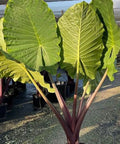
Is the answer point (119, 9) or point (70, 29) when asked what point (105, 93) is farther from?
point (119, 9)

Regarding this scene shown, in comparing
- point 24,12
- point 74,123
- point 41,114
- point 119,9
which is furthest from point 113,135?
point 119,9

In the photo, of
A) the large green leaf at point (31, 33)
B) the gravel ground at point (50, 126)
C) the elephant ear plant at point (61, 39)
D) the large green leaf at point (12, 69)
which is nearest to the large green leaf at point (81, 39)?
the elephant ear plant at point (61, 39)

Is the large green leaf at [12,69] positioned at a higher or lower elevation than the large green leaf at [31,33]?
lower

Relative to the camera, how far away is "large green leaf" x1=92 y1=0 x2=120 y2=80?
163 centimetres

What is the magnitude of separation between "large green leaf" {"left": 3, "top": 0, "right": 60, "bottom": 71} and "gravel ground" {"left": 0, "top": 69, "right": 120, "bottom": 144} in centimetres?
80

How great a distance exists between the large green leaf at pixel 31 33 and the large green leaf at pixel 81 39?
106 mm

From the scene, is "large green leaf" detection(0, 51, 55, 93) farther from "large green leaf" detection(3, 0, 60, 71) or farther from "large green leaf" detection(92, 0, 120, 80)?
"large green leaf" detection(92, 0, 120, 80)

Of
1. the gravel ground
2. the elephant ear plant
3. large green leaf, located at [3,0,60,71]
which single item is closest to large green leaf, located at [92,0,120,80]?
the elephant ear plant

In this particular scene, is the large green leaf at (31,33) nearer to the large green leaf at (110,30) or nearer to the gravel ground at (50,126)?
the large green leaf at (110,30)

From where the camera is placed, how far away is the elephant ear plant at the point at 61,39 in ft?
5.27

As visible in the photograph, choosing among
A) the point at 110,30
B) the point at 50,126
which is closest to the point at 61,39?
the point at 110,30

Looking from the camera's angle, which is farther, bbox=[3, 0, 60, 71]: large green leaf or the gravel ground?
the gravel ground

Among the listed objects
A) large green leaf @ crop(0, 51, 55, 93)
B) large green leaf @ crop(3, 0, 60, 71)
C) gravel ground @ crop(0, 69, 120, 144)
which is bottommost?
gravel ground @ crop(0, 69, 120, 144)

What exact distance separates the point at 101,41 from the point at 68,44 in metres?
0.25
